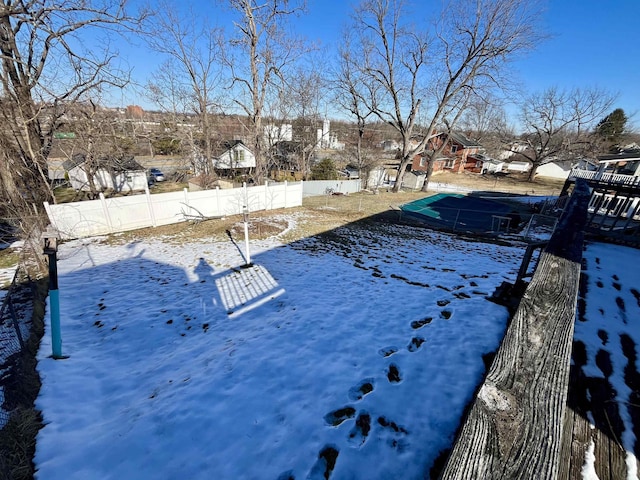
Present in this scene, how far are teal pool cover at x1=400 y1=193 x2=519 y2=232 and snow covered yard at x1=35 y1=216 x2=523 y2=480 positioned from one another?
873 cm

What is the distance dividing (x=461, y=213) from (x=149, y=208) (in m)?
18.5

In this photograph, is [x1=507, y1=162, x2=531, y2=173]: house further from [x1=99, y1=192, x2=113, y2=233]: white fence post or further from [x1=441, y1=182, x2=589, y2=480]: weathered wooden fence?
[x1=441, y1=182, x2=589, y2=480]: weathered wooden fence

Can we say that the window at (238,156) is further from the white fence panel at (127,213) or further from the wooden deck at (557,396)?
the wooden deck at (557,396)

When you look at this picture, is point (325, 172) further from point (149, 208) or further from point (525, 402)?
point (525, 402)

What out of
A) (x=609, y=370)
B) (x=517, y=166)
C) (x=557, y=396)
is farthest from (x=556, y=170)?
(x=557, y=396)

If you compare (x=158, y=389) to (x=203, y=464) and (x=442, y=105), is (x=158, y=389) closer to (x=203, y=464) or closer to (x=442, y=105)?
(x=203, y=464)

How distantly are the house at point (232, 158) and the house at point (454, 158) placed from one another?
25.5 metres

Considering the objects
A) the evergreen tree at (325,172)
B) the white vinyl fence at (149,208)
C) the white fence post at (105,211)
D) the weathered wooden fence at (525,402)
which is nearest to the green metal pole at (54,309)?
the weathered wooden fence at (525,402)

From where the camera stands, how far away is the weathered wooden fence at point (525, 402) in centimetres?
84

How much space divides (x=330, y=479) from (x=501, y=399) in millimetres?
1573

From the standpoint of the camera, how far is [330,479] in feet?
6.39

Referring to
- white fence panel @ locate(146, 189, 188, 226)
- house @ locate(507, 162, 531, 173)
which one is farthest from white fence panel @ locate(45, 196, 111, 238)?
house @ locate(507, 162, 531, 173)

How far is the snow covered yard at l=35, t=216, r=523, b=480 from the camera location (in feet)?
7.30

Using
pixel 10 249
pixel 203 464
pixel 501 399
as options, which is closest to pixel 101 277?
pixel 10 249
